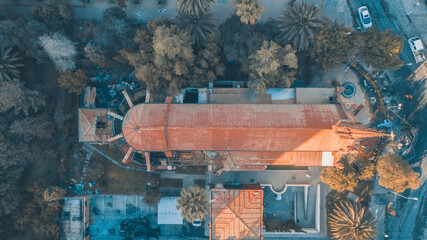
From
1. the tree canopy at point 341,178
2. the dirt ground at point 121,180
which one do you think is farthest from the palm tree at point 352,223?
the dirt ground at point 121,180

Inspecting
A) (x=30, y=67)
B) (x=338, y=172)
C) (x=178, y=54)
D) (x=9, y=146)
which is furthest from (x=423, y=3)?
(x=9, y=146)

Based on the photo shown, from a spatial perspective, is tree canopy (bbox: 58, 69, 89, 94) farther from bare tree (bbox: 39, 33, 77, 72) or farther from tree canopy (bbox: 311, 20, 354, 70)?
tree canopy (bbox: 311, 20, 354, 70)

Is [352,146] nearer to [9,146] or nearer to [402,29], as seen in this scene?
[402,29]

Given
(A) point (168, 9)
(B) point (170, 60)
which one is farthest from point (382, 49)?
(A) point (168, 9)

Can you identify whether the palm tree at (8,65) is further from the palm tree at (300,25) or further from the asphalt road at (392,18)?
the asphalt road at (392,18)

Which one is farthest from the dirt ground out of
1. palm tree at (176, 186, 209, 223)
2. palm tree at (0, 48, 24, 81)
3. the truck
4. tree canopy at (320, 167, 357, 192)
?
the truck
